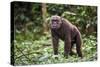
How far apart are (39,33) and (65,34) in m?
0.38

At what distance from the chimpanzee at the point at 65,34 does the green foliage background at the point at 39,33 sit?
0.19 ft

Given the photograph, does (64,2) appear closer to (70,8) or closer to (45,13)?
(70,8)

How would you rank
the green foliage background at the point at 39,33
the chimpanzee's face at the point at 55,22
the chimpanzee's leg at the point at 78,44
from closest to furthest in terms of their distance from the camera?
the green foliage background at the point at 39,33 < the chimpanzee's face at the point at 55,22 < the chimpanzee's leg at the point at 78,44

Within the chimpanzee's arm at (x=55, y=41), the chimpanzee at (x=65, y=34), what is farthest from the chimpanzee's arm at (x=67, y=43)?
the chimpanzee's arm at (x=55, y=41)

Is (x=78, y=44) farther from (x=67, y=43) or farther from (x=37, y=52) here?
(x=37, y=52)

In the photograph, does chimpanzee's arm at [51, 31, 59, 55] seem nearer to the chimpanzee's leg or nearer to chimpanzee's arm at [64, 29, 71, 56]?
chimpanzee's arm at [64, 29, 71, 56]

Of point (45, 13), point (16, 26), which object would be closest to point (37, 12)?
point (45, 13)

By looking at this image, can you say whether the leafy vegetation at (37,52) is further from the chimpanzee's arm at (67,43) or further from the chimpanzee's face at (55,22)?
the chimpanzee's face at (55,22)

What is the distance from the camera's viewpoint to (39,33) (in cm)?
295

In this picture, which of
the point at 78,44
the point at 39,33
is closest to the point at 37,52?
the point at 39,33

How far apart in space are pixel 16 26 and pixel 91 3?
1.19 meters

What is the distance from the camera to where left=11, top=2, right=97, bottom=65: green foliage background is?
9.27ft

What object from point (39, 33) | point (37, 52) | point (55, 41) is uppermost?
point (39, 33)

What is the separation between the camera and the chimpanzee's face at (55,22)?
301 cm
